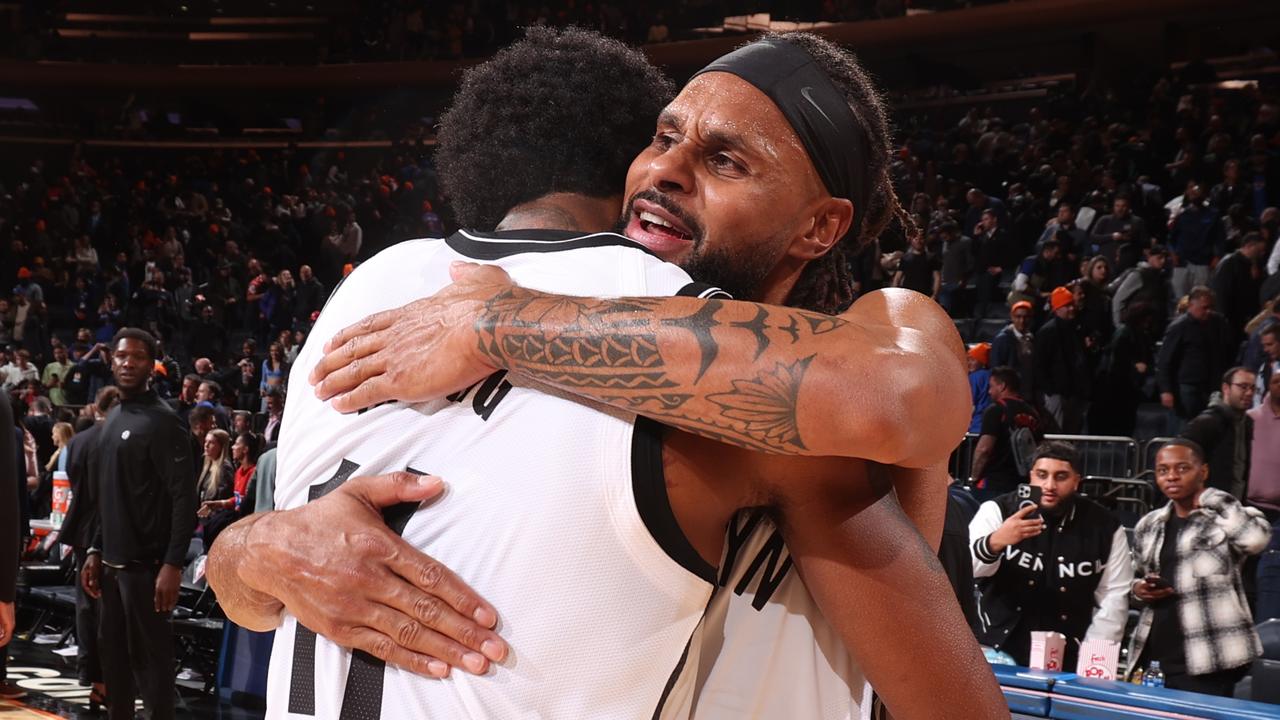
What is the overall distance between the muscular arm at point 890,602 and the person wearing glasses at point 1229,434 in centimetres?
742

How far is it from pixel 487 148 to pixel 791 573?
2.40ft

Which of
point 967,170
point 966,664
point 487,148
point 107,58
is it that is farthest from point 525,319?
point 107,58

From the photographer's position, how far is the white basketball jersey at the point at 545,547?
127cm

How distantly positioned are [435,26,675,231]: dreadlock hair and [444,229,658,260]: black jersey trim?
196 mm

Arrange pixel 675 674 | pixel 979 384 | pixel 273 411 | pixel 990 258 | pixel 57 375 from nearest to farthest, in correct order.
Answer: pixel 675 674
pixel 979 384
pixel 273 411
pixel 990 258
pixel 57 375

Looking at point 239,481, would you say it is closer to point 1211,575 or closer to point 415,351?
point 1211,575

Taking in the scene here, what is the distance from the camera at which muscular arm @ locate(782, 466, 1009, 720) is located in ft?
4.56

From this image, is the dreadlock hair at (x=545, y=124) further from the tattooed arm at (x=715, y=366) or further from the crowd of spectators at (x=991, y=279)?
the crowd of spectators at (x=991, y=279)

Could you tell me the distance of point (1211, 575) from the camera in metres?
5.78

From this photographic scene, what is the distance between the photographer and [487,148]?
5.90ft

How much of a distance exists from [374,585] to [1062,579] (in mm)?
5242

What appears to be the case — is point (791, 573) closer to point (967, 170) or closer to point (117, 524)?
point (117, 524)

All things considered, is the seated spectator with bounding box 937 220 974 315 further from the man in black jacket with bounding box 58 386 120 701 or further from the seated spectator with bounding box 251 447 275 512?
the man in black jacket with bounding box 58 386 120 701

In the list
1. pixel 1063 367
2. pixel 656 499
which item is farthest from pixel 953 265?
pixel 656 499
